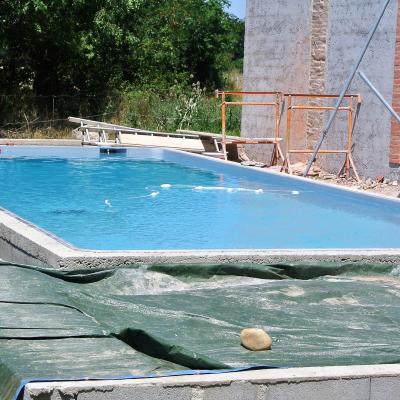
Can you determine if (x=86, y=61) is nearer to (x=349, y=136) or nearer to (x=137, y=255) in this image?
(x=349, y=136)

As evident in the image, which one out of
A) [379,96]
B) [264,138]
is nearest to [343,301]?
[379,96]

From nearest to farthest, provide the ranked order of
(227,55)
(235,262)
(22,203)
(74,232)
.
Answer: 1. (235,262)
2. (74,232)
3. (22,203)
4. (227,55)

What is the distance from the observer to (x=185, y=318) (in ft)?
16.9

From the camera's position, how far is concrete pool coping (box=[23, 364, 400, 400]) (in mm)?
3748

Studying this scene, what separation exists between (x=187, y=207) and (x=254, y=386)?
8.16 metres

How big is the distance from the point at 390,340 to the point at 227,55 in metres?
28.7

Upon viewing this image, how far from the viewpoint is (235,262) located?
23.1 ft

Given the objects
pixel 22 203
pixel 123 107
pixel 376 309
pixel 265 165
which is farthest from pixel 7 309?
pixel 123 107

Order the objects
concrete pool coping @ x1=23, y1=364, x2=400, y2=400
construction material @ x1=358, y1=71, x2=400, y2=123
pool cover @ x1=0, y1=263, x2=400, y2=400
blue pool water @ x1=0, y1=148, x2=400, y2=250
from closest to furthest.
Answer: concrete pool coping @ x1=23, y1=364, x2=400, y2=400, pool cover @ x1=0, y1=263, x2=400, y2=400, blue pool water @ x1=0, y1=148, x2=400, y2=250, construction material @ x1=358, y1=71, x2=400, y2=123

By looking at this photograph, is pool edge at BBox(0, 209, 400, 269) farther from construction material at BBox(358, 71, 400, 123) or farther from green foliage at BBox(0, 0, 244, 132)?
green foliage at BBox(0, 0, 244, 132)

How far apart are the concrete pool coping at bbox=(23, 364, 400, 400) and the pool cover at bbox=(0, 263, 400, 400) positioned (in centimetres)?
13

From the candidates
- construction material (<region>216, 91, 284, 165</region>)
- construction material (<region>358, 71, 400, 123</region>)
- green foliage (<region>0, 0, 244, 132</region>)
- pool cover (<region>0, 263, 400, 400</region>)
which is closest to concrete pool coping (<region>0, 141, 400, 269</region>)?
pool cover (<region>0, 263, 400, 400</region>)

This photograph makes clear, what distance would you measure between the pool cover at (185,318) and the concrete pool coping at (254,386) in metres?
0.13

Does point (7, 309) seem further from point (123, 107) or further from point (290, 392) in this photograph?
point (123, 107)
